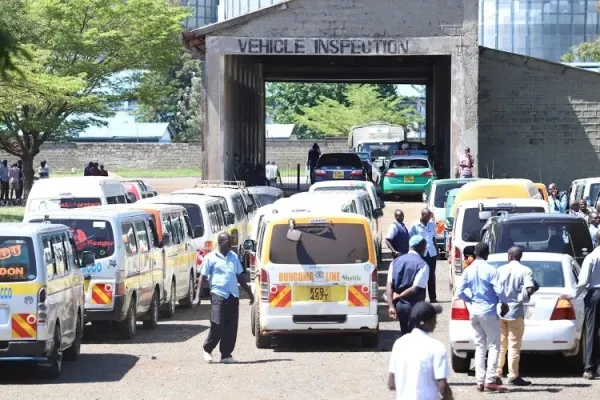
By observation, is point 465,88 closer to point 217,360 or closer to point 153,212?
point 153,212

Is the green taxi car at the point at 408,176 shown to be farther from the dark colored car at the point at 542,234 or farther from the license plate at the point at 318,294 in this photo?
the license plate at the point at 318,294

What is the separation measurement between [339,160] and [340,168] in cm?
93

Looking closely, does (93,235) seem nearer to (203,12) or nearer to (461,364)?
(461,364)

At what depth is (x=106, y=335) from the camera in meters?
19.8

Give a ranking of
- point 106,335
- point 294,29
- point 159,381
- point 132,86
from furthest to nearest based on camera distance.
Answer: point 132,86 → point 294,29 → point 106,335 → point 159,381

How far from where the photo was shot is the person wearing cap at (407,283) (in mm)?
15336

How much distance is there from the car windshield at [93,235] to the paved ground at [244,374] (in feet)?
4.42

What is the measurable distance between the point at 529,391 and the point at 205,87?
94.1ft

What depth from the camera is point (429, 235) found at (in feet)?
72.0

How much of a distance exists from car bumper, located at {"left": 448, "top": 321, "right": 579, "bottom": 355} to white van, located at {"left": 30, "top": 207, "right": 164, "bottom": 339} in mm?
5779

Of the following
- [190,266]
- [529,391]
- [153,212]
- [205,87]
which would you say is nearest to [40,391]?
[529,391]

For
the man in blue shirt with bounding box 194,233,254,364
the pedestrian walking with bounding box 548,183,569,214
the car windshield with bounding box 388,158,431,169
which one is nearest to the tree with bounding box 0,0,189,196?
the car windshield with bounding box 388,158,431,169

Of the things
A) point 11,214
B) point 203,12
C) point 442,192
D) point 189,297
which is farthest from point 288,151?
point 203,12

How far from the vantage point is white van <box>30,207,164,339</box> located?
18.6 metres
